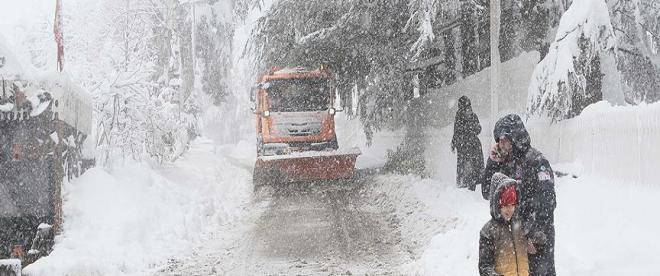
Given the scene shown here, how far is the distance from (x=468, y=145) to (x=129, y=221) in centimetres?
602

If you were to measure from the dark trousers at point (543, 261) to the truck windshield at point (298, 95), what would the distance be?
1373 cm

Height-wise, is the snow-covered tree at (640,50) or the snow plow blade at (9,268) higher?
the snow-covered tree at (640,50)

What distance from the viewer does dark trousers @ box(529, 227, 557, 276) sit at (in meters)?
4.85

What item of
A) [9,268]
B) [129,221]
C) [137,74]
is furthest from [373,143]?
[9,268]

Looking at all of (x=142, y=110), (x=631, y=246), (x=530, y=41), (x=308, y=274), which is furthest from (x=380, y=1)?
(x=631, y=246)

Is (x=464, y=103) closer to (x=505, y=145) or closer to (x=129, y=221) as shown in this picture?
(x=129, y=221)

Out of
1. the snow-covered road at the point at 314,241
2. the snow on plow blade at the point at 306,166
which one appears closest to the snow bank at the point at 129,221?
the snow-covered road at the point at 314,241

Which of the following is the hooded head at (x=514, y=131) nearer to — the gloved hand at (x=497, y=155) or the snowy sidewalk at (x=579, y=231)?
the gloved hand at (x=497, y=155)

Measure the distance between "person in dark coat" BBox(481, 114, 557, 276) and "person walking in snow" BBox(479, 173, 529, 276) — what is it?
44cm

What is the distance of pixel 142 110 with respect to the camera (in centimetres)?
1728

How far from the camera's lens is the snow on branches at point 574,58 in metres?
9.70

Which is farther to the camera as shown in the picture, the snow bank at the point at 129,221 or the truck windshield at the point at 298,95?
the truck windshield at the point at 298,95

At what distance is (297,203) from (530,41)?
572cm

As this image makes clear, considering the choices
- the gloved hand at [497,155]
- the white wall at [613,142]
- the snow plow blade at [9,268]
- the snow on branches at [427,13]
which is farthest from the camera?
the snow on branches at [427,13]
